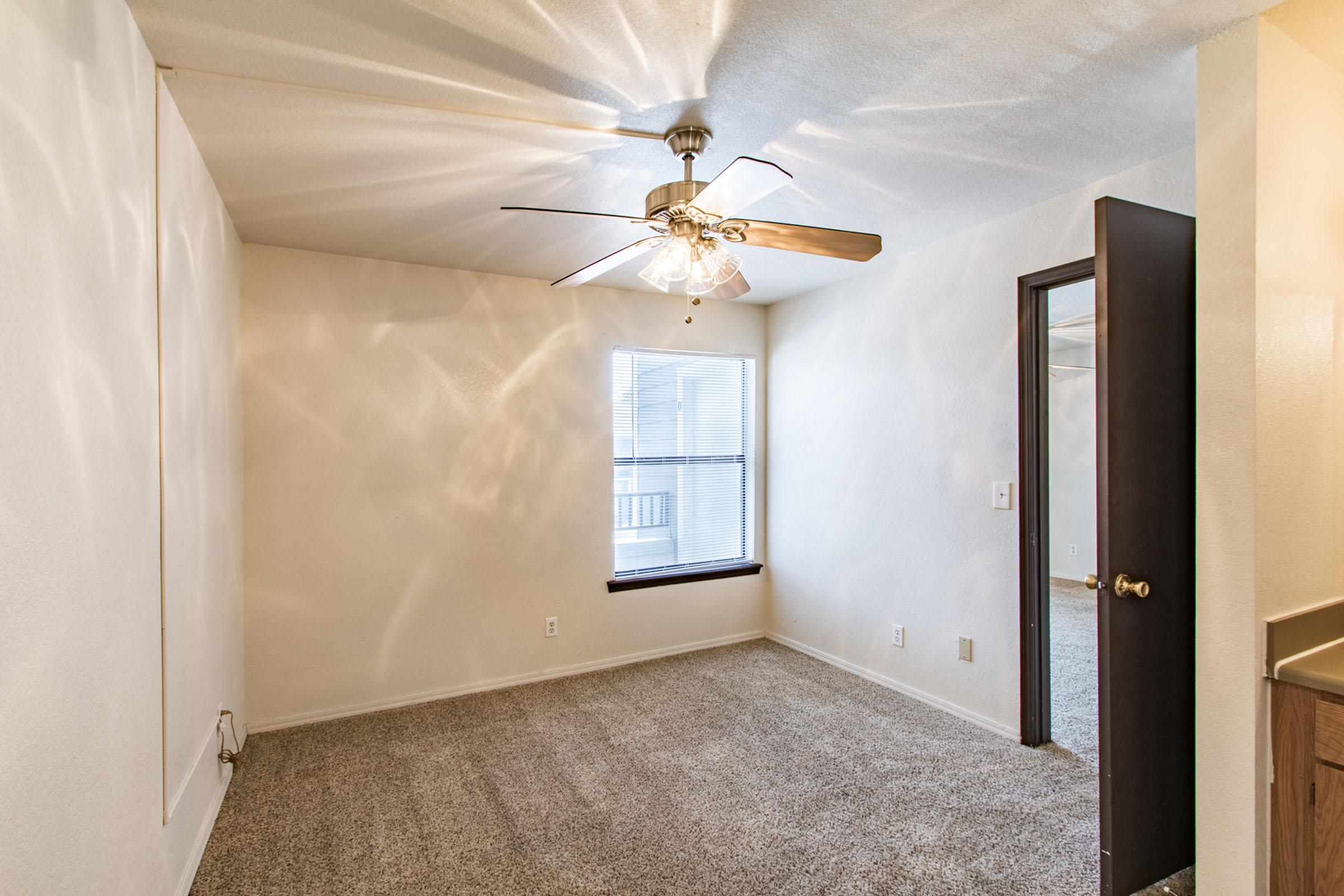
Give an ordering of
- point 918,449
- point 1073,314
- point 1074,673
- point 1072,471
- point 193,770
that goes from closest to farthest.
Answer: point 193,770
point 918,449
point 1074,673
point 1073,314
point 1072,471

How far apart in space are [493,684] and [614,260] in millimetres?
2492

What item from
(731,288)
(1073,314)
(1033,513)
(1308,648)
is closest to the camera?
(1308,648)

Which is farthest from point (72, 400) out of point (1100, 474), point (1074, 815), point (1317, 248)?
point (1074, 815)

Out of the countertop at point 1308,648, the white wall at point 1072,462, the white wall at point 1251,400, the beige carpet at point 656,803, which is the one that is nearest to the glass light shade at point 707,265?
the white wall at point 1251,400

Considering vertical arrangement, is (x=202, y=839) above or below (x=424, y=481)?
below

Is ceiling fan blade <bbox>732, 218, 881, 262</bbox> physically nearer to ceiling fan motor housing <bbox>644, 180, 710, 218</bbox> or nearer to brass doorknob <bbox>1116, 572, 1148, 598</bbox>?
ceiling fan motor housing <bbox>644, 180, 710, 218</bbox>

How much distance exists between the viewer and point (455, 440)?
357 cm

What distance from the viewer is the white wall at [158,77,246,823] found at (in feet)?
6.12

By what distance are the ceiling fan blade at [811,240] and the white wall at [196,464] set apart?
1604mm

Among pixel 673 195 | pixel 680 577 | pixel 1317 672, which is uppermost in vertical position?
pixel 673 195

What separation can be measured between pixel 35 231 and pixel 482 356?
2.53 meters

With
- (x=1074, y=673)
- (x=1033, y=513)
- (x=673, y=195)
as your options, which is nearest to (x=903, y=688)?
(x=1074, y=673)

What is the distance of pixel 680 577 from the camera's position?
421 centimetres

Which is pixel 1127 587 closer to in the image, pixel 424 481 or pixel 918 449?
pixel 918 449
